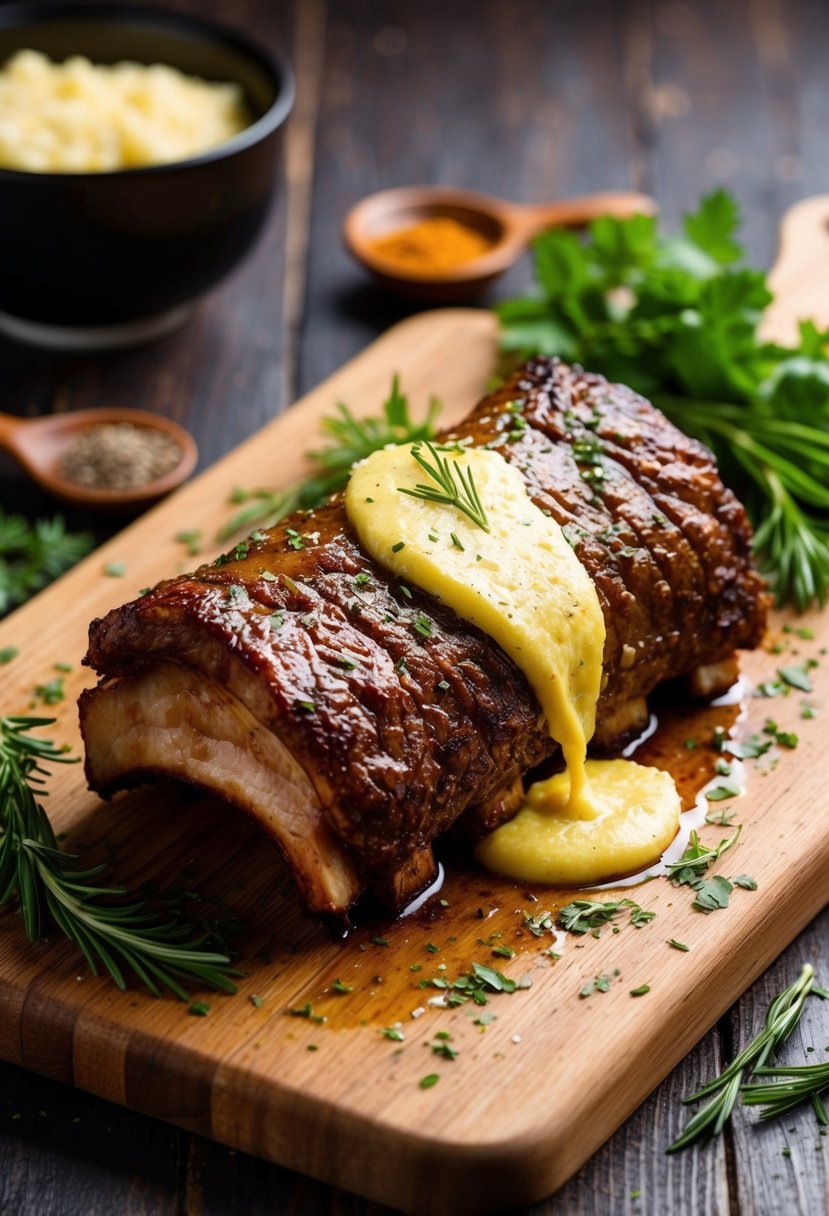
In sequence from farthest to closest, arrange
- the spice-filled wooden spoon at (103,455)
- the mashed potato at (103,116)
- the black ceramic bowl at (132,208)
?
the mashed potato at (103,116) < the black ceramic bowl at (132,208) < the spice-filled wooden spoon at (103,455)

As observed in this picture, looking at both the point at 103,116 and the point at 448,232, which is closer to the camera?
the point at 103,116

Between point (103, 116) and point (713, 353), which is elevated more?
point (103, 116)

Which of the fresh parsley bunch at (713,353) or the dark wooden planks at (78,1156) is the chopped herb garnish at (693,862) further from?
the dark wooden planks at (78,1156)

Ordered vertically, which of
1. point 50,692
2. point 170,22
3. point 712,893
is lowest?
point 50,692

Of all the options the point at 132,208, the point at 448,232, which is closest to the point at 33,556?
the point at 132,208

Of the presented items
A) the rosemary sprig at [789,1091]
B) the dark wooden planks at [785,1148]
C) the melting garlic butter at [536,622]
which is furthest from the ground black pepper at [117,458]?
the rosemary sprig at [789,1091]

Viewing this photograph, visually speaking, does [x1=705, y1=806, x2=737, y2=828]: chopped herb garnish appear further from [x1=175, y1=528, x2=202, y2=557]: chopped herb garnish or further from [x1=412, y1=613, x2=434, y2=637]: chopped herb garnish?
[x1=175, y1=528, x2=202, y2=557]: chopped herb garnish

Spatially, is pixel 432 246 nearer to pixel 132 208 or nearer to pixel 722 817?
pixel 132 208
